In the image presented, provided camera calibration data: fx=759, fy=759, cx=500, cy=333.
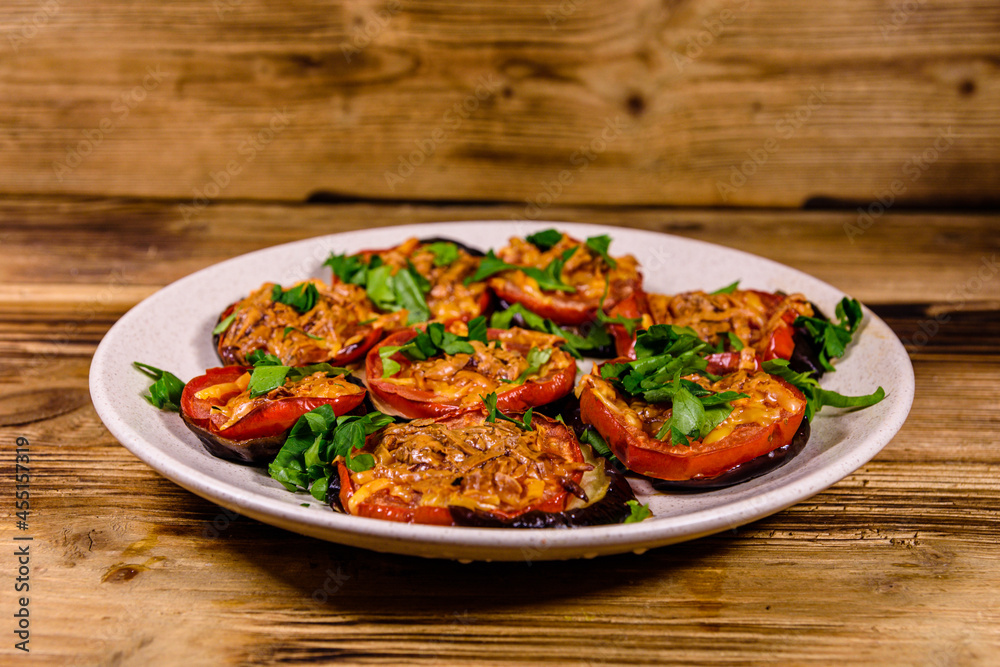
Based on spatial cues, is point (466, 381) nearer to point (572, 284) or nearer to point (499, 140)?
point (572, 284)

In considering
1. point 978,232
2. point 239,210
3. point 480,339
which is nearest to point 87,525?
point 480,339

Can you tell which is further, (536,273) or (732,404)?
(536,273)

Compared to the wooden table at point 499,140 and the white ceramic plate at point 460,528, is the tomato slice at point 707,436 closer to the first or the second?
the white ceramic plate at point 460,528

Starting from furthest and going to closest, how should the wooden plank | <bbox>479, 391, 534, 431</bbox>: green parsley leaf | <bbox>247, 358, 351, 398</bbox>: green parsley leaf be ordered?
the wooden plank < <bbox>247, 358, 351, 398</bbox>: green parsley leaf < <bbox>479, 391, 534, 431</bbox>: green parsley leaf

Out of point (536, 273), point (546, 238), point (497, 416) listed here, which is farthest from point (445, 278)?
point (497, 416)

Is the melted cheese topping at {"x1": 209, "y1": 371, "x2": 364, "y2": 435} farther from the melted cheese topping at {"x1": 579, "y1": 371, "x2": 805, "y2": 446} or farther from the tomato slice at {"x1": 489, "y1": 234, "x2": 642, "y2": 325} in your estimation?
the tomato slice at {"x1": 489, "y1": 234, "x2": 642, "y2": 325}

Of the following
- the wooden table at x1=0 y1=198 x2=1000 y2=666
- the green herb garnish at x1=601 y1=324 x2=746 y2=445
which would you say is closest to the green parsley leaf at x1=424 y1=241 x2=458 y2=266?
the green herb garnish at x1=601 y1=324 x2=746 y2=445
